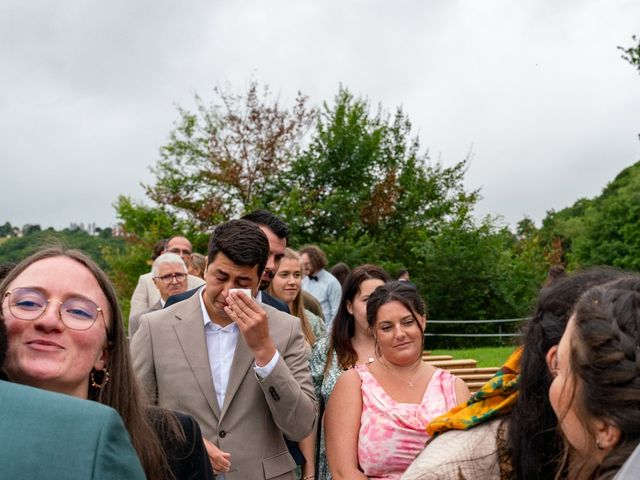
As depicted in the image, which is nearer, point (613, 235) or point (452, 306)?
point (452, 306)

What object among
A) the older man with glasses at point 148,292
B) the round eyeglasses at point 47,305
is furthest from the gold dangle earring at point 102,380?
the older man with glasses at point 148,292

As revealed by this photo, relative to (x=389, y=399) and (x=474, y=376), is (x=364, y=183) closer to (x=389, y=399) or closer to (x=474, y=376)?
(x=474, y=376)

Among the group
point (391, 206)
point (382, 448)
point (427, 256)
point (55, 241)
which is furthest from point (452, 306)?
point (55, 241)

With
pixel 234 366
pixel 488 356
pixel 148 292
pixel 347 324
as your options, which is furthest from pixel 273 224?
pixel 488 356

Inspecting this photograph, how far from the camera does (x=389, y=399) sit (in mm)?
4254

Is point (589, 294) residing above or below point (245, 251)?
below

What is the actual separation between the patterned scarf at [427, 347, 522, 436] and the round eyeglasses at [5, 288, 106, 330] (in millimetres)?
1016

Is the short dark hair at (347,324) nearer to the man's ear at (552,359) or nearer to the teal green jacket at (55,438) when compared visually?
the man's ear at (552,359)

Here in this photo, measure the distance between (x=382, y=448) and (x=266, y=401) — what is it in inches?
25.5

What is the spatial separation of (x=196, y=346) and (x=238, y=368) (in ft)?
0.76

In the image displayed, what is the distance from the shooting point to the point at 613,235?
4000 cm

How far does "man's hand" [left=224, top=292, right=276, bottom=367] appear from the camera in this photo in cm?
364

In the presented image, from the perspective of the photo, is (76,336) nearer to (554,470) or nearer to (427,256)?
(554,470)

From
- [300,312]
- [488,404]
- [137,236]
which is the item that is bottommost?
[488,404]
